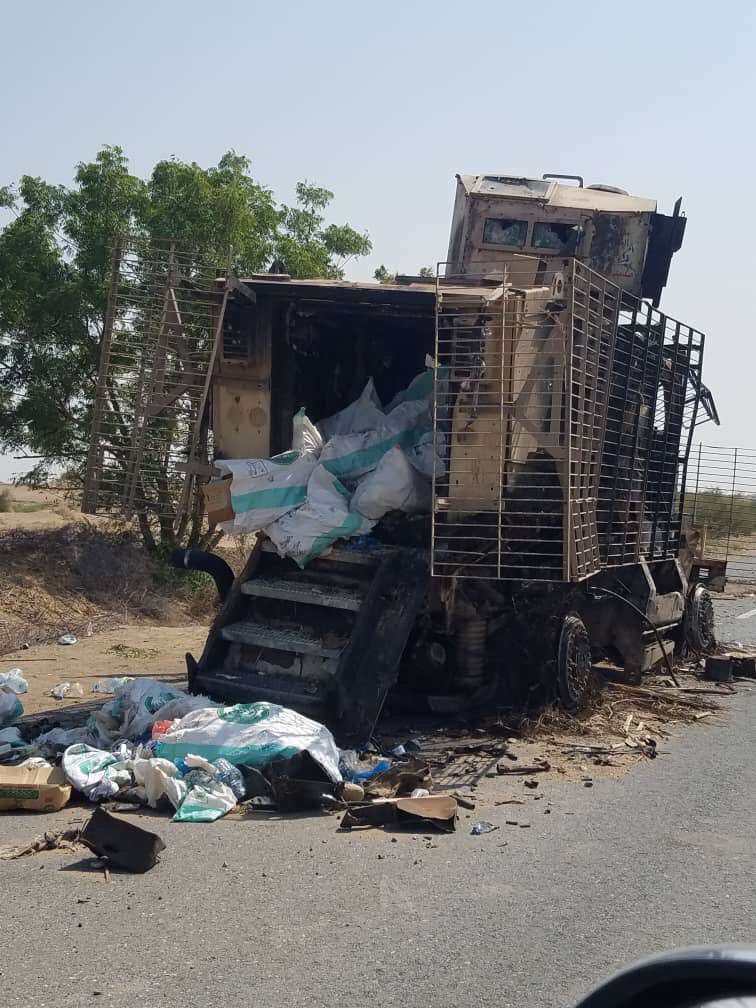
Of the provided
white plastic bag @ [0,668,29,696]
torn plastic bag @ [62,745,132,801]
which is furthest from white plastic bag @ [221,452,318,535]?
torn plastic bag @ [62,745,132,801]

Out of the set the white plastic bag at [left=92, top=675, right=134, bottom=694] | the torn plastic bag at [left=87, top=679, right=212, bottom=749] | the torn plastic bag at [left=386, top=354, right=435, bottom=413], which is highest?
the torn plastic bag at [left=386, top=354, right=435, bottom=413]

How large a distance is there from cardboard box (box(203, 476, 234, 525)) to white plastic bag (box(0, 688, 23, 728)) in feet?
6.57

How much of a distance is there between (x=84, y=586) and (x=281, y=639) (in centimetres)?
718

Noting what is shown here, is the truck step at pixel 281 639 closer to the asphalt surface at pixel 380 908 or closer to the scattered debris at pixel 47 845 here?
the asphalt surface at pixel 380 908

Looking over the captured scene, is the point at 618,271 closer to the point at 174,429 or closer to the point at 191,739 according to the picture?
the point at 174,429

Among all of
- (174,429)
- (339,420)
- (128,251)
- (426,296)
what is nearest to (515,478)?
(426,296)

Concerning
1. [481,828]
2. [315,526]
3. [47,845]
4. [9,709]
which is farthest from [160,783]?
[315,526]

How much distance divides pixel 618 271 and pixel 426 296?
354 cm

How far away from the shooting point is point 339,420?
10.1 meters

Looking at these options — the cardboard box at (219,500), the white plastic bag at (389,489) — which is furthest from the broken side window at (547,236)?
the cardboard box at (219,500)

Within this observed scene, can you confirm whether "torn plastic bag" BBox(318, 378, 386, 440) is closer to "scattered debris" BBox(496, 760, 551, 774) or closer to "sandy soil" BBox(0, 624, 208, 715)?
"sandy soil" BBox(0, 624, 208, 715)

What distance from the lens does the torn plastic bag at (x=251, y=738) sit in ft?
21.8

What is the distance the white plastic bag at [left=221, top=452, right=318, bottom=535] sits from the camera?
8.74 m

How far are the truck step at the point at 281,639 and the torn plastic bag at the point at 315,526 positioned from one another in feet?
1.78
